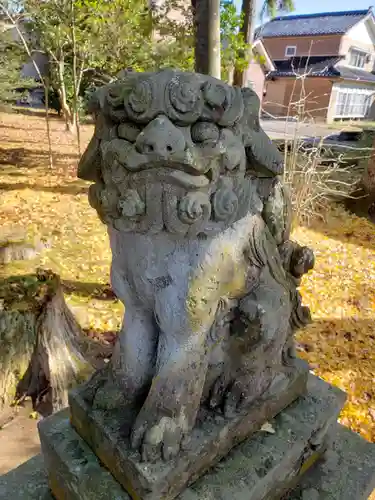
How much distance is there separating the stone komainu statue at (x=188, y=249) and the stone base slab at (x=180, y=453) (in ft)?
0.12

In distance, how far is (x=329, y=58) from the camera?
25.2 metres

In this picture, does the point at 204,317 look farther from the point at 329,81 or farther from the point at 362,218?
the point at 329,81

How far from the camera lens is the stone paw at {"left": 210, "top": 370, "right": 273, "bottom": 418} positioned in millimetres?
1352

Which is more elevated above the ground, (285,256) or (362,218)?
(285,256)

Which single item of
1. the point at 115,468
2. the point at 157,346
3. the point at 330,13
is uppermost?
the point at 330,13

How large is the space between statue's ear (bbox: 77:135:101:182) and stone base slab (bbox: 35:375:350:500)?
877 millimetres

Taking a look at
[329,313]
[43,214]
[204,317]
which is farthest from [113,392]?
[43,214]

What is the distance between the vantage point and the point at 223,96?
94 centimetres

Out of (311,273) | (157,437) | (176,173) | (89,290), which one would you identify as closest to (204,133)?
(176,173)

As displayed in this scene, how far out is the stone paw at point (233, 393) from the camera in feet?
4.43

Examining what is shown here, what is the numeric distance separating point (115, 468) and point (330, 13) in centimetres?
3176

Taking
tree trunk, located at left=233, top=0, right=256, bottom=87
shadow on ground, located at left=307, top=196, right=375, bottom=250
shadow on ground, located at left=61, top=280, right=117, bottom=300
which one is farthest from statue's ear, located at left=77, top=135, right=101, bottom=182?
tree trunk, located at left=233, top=0, right=256, bottom=87

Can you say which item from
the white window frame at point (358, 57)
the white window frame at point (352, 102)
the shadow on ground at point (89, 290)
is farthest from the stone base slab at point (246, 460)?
the white window frame at point (358, 57)

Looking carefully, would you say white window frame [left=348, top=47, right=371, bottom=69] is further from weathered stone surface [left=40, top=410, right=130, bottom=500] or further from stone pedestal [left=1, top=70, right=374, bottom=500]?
weathered stone surface [left=40, top=410, right=130, bottom=500]
